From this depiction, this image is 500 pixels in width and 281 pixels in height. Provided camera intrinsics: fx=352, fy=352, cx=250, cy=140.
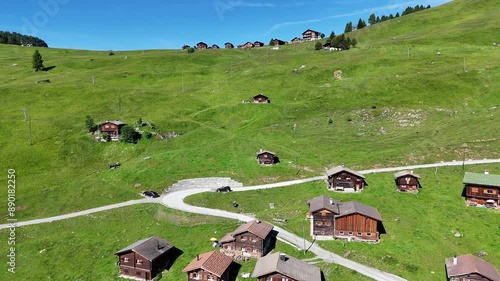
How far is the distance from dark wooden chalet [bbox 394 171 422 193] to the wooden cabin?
14718 millimetres

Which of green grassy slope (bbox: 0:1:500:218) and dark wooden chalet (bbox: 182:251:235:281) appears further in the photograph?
green grassy slope (bbox: 0:1:500:218)

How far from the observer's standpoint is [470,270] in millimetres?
44938

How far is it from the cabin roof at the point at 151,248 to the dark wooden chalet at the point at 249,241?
9.27 metres

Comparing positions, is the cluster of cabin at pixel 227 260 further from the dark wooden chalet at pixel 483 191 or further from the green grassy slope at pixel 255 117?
the dark wooden chalet at pixel 483 191

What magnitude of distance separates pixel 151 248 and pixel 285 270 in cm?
2240

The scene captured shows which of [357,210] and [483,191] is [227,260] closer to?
[357,210]

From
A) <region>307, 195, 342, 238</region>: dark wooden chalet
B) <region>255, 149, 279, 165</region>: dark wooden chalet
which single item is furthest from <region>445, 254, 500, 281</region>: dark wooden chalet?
<region>255, 149, 279, 165</region>: dark wooden chalet

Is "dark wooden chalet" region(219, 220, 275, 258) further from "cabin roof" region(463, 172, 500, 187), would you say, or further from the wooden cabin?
"cabin roof" region(463, 172, 500, 187)

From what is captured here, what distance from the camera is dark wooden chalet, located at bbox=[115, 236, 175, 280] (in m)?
54.2

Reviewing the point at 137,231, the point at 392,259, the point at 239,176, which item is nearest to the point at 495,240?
Result: the point at 392,259

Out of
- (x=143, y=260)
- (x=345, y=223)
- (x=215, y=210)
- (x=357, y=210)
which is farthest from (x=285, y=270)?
(x=215, y=210)

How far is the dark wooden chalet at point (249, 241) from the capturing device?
55.1 m

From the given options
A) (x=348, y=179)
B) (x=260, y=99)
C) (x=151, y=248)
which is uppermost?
(x=260, y=99)

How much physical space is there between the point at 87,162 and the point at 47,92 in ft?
221
